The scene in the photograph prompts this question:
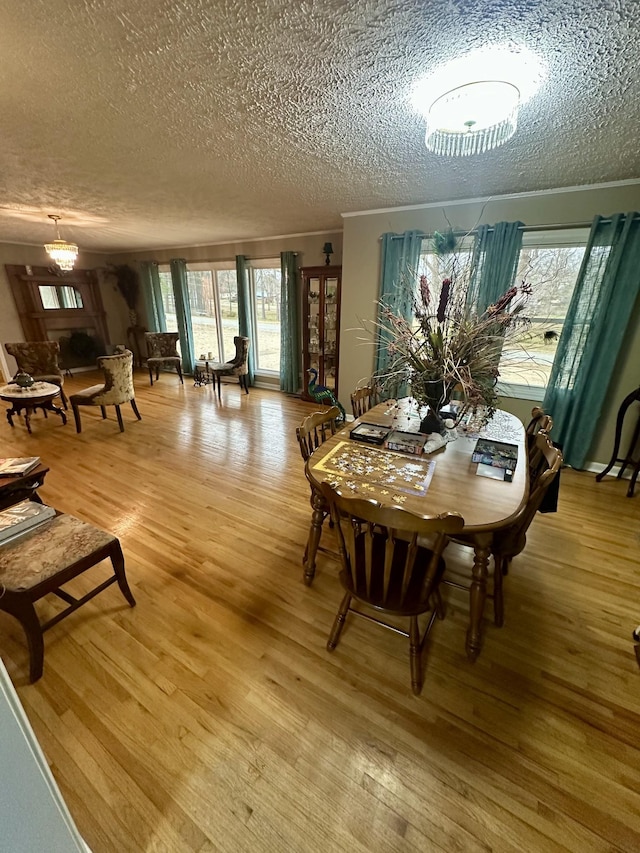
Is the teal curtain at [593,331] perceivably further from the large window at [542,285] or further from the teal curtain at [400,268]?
the teal curtain at [400,268]

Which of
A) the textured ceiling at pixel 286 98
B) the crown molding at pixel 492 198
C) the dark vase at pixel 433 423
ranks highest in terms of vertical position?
the crown molding at pixel 492 198

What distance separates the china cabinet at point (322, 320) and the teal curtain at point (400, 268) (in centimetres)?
87

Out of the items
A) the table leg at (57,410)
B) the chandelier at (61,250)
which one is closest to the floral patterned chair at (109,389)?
the table leg at (57,410)

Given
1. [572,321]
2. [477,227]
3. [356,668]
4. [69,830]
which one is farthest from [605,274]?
[69,830]

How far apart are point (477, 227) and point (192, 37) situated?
272cm

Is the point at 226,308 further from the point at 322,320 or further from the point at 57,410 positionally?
the point at 57,410

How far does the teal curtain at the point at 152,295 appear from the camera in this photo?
657 centimetres

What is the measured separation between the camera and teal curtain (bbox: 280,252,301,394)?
16.3 feet

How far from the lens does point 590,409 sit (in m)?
3.00

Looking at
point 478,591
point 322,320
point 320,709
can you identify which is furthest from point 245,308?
point 320,709

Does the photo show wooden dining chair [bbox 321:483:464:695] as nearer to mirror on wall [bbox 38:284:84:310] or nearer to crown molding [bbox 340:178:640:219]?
crown molding [bbox 340:178:640:219]

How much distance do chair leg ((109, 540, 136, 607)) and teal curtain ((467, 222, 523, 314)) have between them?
3.18 meters

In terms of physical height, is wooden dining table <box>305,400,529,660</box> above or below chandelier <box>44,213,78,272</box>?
below

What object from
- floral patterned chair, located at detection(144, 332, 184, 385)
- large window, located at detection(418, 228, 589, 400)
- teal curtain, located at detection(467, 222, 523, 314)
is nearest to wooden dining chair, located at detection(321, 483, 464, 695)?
large window, located at detection(418, 228, 589, 400)
